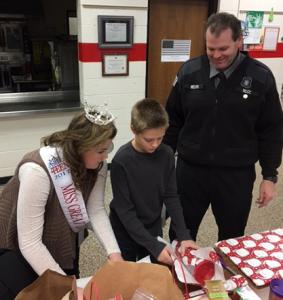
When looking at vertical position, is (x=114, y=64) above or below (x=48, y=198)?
above

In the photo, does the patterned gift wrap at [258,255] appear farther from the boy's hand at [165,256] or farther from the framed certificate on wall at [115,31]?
the framed certificate on wall at [115,31]

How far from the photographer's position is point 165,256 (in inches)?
47.8

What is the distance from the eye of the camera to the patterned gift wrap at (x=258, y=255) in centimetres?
113

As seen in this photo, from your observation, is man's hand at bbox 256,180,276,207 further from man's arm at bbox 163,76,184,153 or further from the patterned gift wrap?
man's arm at bbox 163,76,184,153

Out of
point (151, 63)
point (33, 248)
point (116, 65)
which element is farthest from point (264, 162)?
point (151, 63)

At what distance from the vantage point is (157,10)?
3477 millimetres

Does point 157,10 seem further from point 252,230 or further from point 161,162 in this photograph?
point 161,162

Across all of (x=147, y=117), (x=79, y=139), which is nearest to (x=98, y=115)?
(x=79, y=139)

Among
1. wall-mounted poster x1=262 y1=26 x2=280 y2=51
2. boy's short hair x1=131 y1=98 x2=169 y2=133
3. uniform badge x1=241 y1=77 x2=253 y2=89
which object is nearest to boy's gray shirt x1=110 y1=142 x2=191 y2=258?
boy's short hair x1=131 y1=98 x2=169 y2=133

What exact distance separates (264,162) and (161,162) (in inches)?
22.7

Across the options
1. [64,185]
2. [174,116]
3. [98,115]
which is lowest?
[64,185]

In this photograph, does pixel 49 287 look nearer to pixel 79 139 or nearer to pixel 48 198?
pixel 48 198

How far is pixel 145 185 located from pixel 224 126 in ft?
1.58

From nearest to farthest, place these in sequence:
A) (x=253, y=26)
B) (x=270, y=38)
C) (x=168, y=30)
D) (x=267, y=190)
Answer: (x=267, y=190) → (x=168, y=30) → (x=253, y=26) → (x=270, y=38)
